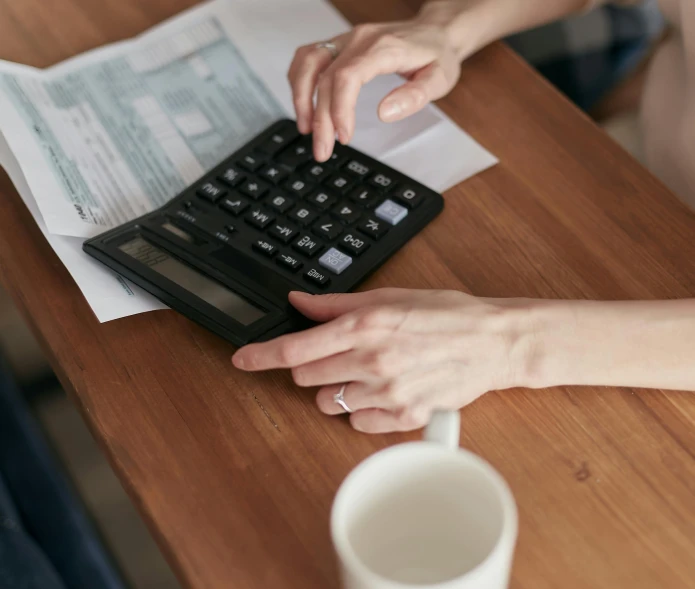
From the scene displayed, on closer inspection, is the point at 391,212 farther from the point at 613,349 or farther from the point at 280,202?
the point at 613,349

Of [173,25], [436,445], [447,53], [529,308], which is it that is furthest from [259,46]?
[436,445]

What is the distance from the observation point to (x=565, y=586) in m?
0.49

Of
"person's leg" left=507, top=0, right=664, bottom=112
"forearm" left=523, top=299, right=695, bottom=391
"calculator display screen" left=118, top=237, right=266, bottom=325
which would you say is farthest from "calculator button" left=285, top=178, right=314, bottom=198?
"person's leg" left=507, top=0, right=664, bottom=112

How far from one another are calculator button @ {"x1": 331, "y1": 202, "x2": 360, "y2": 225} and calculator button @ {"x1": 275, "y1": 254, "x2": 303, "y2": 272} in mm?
56

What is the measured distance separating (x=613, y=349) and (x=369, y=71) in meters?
0.32

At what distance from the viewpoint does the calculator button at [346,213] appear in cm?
67

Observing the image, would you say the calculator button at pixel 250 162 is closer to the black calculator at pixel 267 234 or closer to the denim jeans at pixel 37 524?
the black calculator at pixel 267 234

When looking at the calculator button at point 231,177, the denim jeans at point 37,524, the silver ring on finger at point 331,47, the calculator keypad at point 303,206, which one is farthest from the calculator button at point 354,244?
the denim jeans at point 37,524

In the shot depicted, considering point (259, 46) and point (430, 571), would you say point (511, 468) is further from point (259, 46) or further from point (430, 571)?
point (259, 46)

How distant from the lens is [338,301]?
592 millimetres

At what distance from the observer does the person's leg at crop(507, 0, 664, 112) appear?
1188mm

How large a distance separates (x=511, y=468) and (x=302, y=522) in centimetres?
14

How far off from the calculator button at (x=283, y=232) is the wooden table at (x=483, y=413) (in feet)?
0.25

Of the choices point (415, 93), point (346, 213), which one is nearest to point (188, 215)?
point (346, 213)
